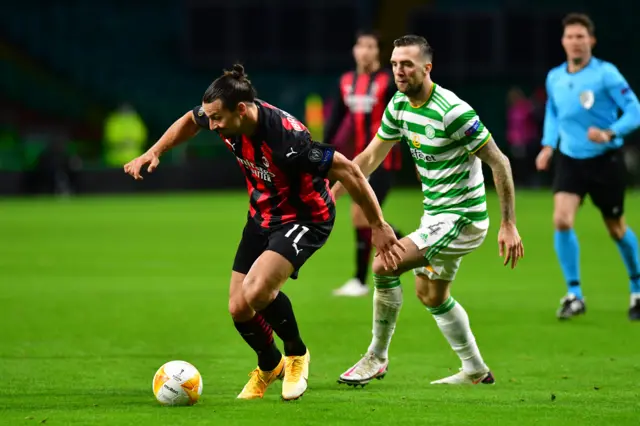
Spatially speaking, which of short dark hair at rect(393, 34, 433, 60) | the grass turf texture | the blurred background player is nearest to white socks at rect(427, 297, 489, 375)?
the grass turf texture

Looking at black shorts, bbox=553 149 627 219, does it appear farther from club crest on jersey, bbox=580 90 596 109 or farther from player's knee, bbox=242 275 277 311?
player's knee, bbox=242 275 277 311

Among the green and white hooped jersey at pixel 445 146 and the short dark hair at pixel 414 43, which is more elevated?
the short dark hair at pixel 414 43

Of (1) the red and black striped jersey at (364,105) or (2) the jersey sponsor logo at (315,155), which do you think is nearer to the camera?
(2) the jersey sponsor logo at (315,155)

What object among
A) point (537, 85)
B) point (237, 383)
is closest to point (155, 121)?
point (537, 85)

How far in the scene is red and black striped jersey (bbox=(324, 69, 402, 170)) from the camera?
11.1 meters

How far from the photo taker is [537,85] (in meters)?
32.9

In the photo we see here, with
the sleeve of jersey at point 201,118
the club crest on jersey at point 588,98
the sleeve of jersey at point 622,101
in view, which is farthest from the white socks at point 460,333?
the club crest on jersey at point 588,98

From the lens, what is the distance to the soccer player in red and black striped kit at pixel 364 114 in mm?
11008

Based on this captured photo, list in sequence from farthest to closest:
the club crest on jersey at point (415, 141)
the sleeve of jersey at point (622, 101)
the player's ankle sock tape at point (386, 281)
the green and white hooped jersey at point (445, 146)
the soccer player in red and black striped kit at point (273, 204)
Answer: the sleeve of jersey at point (622, 101), the player's ankle sock tape at point (386, 281), the club crest on jersey at point (415, 141), the green and white hooped jersey at point (445, 146), the soccer player in red and black striped kit at point (273, 204)

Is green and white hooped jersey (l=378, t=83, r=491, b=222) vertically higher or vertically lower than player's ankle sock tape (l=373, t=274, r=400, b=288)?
higher

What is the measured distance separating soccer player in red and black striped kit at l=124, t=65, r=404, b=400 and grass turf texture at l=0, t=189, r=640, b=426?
1.29 feet

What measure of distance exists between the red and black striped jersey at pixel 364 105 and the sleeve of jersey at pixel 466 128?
414cm

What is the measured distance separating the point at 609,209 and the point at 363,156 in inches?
142

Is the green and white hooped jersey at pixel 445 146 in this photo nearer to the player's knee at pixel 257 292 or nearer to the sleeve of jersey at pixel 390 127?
the sleeve of jersey at pixel 390 127
